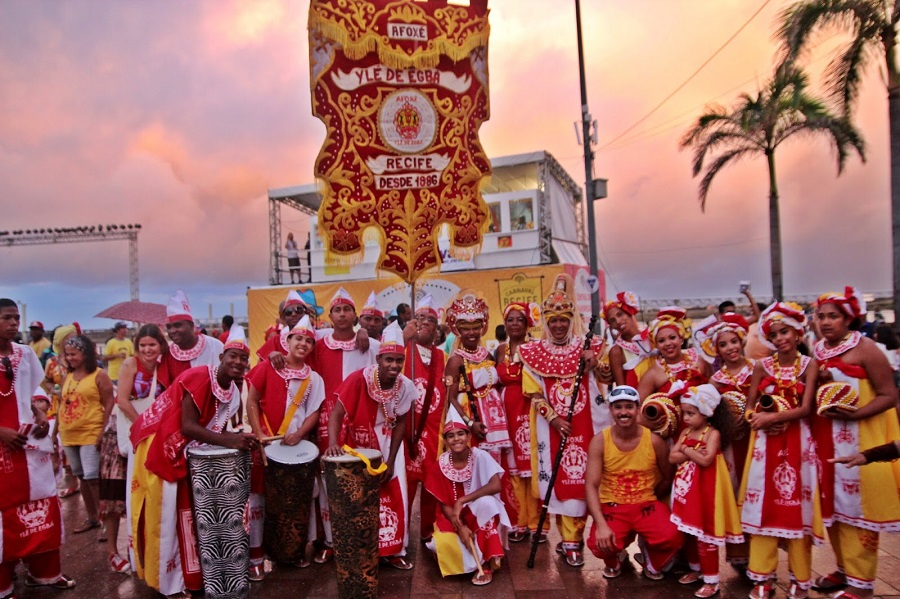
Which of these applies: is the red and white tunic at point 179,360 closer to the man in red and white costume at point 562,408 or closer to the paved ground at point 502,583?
the paved ground at point 502,583

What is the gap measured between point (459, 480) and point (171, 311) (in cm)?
246

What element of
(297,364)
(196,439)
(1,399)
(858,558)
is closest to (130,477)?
(196,439)

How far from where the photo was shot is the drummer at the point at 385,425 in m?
4.27

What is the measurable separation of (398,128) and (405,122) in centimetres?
9

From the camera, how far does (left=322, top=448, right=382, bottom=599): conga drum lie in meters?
3.70

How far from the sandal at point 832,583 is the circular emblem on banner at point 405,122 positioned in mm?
4559

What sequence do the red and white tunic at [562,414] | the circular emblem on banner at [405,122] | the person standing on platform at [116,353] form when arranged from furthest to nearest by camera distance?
the person standing on platform at [116,353]
the circular emblem on banner at [405,122]
the red and white tunic at [562,414]

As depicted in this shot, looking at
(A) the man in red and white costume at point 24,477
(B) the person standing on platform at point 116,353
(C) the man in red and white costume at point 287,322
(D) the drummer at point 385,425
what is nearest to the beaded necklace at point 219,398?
(D) the drummer at point 385,425

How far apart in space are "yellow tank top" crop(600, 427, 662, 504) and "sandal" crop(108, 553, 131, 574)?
348cm

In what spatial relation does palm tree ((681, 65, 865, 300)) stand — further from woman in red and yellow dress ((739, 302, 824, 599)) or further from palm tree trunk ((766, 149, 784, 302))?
woman in red and yellow dress ((739, 302, 824, 599))

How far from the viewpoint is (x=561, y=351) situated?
478 cm

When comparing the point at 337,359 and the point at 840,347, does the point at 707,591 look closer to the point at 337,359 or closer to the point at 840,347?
the point at 840,347

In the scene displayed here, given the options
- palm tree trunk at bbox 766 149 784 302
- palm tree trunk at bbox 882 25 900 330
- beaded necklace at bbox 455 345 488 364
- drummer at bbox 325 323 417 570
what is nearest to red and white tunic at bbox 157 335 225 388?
drummer at bbox 325 323 417 570

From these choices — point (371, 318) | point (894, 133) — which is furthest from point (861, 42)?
point (371, 318)
